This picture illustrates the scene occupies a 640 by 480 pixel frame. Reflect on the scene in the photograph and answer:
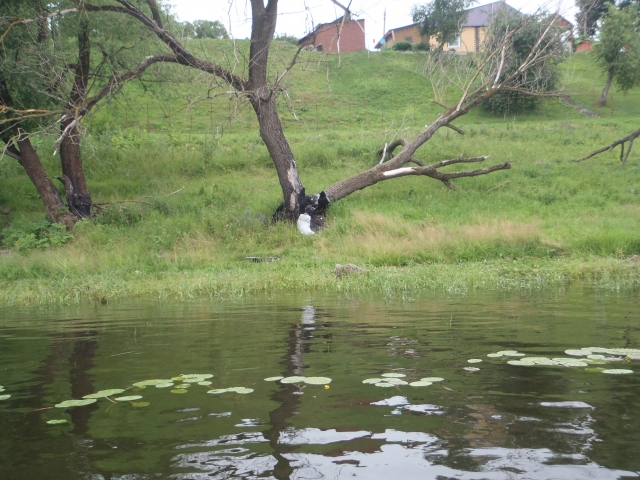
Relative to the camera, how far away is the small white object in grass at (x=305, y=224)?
1947 cm

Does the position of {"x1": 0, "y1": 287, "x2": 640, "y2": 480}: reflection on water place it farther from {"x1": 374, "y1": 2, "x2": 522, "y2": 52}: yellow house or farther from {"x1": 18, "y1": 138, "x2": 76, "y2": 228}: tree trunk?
{"x1": 374, "y1": 2, "x2": 522, "y2": 52}: yellow house

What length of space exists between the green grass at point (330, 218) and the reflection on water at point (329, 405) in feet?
15.2

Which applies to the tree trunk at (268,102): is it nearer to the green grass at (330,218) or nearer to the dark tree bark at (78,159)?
the green grass at (330,218)

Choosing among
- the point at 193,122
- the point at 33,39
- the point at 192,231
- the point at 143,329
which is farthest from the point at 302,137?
the point at 143,329

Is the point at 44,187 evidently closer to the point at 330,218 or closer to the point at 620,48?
the point at 330,218

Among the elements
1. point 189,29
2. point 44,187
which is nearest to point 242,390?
point 189,29

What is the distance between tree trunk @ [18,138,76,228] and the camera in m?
20.4

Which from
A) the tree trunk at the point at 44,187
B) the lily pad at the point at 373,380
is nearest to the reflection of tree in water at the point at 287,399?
the lily pad at the point at 373,380

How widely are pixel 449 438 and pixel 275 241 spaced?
15.7m

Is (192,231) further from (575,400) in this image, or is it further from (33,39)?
(575,400)

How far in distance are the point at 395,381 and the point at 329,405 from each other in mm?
646

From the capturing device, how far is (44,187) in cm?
2061

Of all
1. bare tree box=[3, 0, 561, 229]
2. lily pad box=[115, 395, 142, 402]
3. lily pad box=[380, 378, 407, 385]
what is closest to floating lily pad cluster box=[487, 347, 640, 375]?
lily pad box=[380, 378, 407, 385]

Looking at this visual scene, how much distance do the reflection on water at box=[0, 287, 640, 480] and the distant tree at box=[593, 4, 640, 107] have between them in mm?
39965
